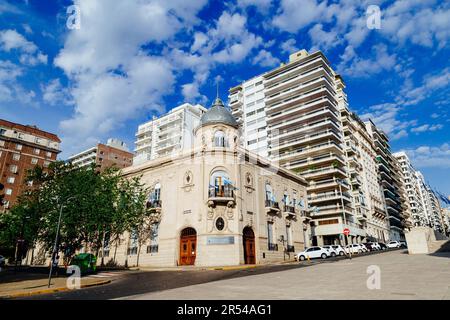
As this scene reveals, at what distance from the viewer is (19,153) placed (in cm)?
6900

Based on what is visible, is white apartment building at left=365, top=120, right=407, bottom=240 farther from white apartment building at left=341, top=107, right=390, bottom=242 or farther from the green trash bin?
the green trash bin

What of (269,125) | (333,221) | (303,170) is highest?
(269,125)

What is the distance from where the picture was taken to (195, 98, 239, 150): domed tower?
3309 centimetres

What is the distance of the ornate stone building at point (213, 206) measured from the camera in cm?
2964

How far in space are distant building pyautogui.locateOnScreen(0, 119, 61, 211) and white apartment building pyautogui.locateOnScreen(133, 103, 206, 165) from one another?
72.5 feet

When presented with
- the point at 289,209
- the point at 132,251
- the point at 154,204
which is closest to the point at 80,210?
the point at 154,204

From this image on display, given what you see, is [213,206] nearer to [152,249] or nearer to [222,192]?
[222,192]

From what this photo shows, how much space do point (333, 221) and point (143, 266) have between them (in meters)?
35.1

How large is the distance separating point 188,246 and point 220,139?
11.6m

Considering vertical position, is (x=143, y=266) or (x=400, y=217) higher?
(x=400, y=217)
